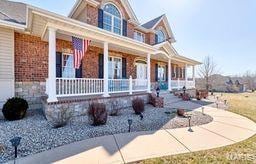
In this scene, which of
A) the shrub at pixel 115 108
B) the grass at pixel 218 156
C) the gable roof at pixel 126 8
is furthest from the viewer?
the gable roof at pixel 126 8

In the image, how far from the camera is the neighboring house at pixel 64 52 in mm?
8438

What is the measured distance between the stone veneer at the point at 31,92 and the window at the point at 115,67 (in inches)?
220

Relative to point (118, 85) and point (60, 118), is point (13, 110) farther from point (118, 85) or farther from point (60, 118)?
point (118, 85)

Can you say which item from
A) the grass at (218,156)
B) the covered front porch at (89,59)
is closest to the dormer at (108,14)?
the covered front porch at (89,59)

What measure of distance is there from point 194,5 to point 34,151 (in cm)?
1404

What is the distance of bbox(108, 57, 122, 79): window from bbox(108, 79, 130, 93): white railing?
2298 millimetres

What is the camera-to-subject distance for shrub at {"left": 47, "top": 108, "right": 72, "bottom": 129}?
22.8 ft

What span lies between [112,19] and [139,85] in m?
6.53

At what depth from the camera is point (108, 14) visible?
14648mm

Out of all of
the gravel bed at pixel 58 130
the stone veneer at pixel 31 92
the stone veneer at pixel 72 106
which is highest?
the stone veneer at pixel 31 92

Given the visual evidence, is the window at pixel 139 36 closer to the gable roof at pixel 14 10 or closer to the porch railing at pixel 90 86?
the porch railing at pixel 90 86

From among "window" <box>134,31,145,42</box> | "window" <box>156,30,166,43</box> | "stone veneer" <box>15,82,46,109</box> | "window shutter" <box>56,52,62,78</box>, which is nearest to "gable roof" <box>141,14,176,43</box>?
"window" <box>156,30,166,43</box>

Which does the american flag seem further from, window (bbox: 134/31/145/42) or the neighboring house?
window (bbox: 134/31/145/42)

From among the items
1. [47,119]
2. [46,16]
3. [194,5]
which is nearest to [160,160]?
[47,119]
